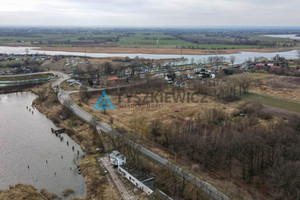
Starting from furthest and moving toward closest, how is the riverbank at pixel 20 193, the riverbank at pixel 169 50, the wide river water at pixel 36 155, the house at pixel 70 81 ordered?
the riverbank at pixel 169 50
the house at pixel 70 81
the wide river water at pixel 36 155
the riverbank at pixel 20 193

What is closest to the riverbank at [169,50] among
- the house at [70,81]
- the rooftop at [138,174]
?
the house at [70,81]

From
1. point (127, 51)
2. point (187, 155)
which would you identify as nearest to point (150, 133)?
point (187, 155)

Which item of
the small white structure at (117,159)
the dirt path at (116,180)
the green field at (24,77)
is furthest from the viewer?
the green field at (24,77)

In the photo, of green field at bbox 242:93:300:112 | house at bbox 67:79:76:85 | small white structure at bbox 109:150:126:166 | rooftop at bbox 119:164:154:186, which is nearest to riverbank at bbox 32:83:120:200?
small white structure at bbox 109:150:126:166

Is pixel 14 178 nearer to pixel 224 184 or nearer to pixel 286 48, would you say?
pixel 224 184

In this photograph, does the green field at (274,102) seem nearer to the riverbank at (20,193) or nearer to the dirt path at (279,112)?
the dirt path at (279,112)

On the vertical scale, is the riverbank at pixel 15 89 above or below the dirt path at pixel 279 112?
above
